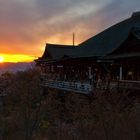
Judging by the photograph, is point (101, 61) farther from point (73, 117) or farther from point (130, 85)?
point (73, 117)

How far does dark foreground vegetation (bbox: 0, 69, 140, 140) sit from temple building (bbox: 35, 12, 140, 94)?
4307 mm

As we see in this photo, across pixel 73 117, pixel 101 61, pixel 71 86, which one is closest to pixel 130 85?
pixel 73 117

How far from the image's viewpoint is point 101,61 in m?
36.2

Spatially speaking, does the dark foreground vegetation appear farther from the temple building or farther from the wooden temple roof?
the wooden temple roof

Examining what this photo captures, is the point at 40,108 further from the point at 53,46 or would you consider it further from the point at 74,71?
the point at 53,46

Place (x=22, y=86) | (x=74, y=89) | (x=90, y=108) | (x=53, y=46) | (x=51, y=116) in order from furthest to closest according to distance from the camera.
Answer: (x=53, y=46)
(x=74, y=89)
(x=51, y=116)
(x=22, y=86)
(x=90, y=108)

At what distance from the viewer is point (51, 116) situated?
2559 cm

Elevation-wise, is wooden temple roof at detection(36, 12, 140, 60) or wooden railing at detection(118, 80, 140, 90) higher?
wooden temple roof at detection(36, 12, 140, 60)

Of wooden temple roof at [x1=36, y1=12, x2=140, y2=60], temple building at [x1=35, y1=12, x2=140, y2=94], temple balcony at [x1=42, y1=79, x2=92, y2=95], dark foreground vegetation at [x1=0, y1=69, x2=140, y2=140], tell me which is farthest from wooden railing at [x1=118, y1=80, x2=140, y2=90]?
wooden temple roof at [x1=36, y1=12, x2=140, y2=60]

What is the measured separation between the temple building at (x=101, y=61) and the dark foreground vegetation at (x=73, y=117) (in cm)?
431

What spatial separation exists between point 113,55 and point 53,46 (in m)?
21.3

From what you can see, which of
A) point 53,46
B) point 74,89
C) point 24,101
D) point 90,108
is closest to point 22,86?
point 24,101

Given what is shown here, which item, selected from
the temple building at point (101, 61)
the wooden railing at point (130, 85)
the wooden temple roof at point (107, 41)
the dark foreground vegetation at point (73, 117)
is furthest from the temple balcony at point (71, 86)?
the wooden temple roof at point (107, 41)

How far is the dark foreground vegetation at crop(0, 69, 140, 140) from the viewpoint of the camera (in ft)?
53.9
